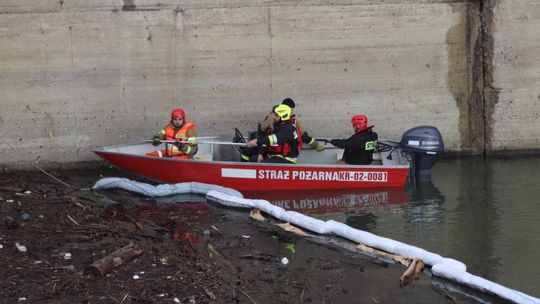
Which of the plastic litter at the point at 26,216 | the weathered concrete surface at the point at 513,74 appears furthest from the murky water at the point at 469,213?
the plastic litter at the point at 26,216

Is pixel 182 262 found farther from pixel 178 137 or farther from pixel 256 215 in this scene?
pixel 178 137

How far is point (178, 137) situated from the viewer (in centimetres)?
1023

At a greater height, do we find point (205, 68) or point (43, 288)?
point (205, 68)

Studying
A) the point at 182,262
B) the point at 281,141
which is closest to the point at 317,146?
the point at 281,141

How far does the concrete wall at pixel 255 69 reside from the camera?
11055mm

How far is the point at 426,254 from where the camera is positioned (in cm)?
632

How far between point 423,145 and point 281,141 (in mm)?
2144

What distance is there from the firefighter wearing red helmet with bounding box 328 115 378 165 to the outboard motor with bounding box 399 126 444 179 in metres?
0.51

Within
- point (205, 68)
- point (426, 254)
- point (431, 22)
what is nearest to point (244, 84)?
point (205, 68)

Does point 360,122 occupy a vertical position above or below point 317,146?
above

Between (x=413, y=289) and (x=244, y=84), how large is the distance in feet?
20.5

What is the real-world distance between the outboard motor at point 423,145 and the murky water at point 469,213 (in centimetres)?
40

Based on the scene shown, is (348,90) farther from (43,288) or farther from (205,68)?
(43,288)

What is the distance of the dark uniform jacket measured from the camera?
987 cm
